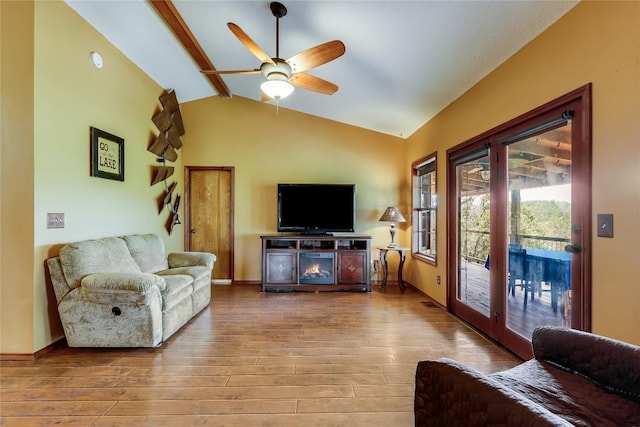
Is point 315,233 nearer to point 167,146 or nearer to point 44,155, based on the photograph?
point 167,146

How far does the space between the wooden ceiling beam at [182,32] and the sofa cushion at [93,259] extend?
2.36 meters

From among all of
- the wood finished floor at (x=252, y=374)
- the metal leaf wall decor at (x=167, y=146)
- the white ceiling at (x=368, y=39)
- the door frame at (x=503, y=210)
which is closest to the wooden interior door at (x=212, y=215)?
the metal leaf wall decor at (x=167, y=146)

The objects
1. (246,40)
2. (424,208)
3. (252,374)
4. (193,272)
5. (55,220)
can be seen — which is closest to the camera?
(252,374)

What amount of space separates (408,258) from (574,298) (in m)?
3.03

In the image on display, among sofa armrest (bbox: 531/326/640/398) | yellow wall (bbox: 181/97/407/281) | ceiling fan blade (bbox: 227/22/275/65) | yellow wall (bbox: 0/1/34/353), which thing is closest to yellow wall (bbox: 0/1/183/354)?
yellow wall (bbox: 0/1/34/353)

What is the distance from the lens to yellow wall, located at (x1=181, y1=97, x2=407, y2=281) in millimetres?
4988

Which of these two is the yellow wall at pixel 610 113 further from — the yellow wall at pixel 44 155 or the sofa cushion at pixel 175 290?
the yellow wall at pixel 44 155

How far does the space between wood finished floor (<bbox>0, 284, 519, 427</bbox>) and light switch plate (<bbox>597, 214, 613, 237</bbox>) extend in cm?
125

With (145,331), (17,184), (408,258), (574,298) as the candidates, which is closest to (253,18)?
(17,184)

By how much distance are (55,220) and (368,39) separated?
10.8ft

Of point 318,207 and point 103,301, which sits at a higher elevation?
point 318,207

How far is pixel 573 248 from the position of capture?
1.89 metres

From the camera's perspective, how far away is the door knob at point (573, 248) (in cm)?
187

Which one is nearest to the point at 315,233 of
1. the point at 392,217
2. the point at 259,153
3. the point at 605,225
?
the point at 392,217
